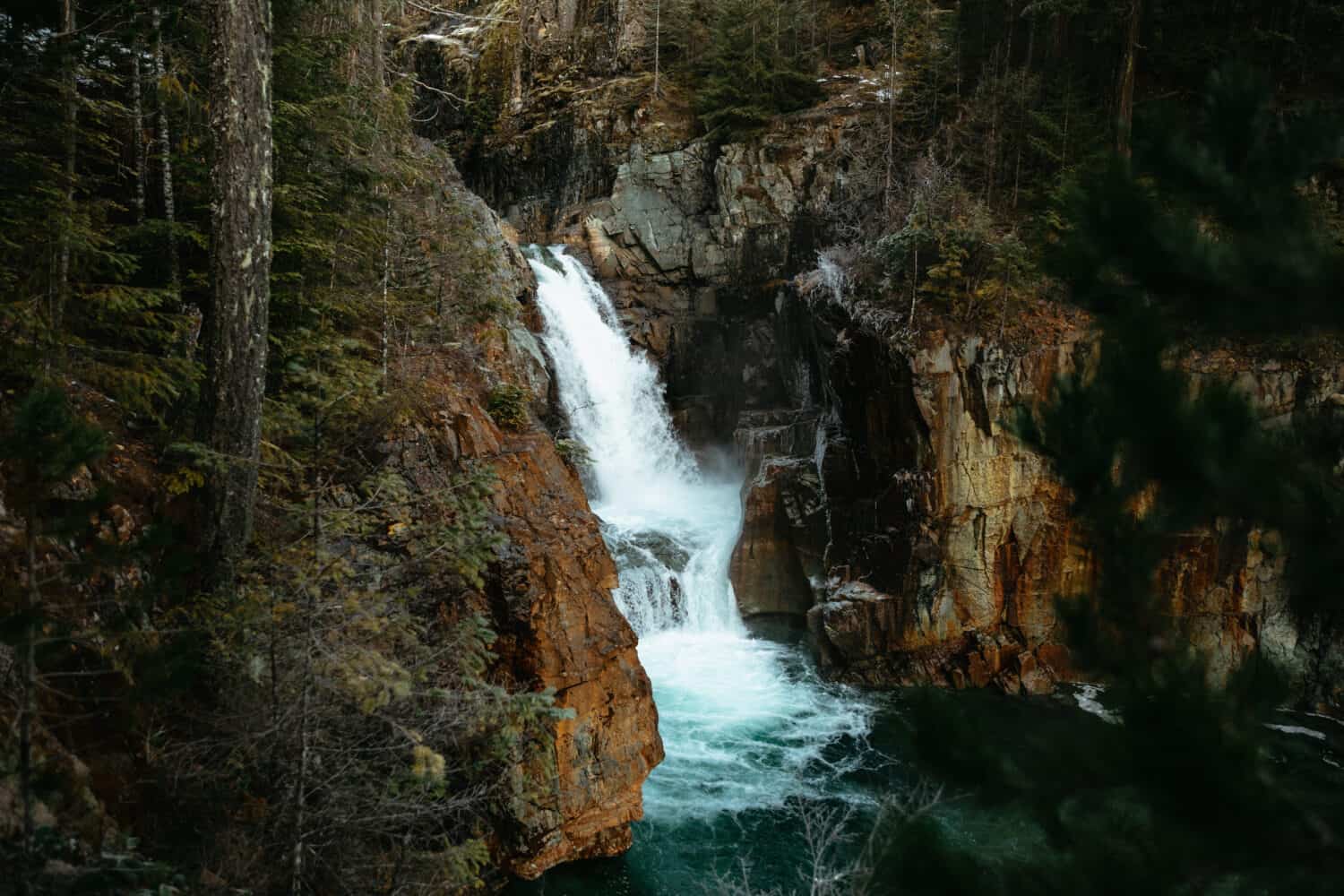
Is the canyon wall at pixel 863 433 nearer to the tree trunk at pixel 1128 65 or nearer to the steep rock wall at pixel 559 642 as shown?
the tree trunk at pixel 1128 65

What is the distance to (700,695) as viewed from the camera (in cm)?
1453

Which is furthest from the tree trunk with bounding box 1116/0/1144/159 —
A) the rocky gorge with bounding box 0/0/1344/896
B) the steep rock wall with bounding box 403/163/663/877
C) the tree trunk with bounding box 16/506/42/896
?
the tree trunk with bounding box 16/506/42/896

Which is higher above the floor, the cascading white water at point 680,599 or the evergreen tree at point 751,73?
the evergreen tree at point 751,73

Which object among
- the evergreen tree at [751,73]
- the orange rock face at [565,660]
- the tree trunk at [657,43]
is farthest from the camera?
the tree trunk at [657,43]

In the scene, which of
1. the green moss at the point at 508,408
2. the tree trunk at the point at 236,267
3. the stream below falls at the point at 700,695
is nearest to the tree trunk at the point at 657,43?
the stream below falls at the point at 700,695

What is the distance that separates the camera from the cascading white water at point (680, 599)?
12336 millimetres

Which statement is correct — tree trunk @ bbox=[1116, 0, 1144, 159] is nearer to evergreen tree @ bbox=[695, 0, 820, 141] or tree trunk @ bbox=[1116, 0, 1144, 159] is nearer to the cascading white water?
evergreen tree @ bbox=[695, 0, 820, 141]

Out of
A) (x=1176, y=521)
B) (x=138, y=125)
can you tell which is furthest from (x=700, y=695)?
(x=1176, y=521)

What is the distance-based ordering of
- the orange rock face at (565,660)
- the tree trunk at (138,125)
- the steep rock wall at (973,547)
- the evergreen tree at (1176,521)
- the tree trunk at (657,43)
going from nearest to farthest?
the evergreen tree at (1176,521)
the tree trunk at (138,125)
the orange rock face at (565,660)
the steep rock wall at (973,547)
the tree trunk at (657,43)

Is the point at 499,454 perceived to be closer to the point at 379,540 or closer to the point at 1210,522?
the point at 379,540

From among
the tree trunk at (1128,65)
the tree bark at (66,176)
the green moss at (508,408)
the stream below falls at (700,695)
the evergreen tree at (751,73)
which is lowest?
the stream below falls at (700,695)

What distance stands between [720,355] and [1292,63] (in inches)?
600

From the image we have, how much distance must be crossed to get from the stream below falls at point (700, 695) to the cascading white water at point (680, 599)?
0.12 ft

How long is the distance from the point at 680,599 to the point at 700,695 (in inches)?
104
